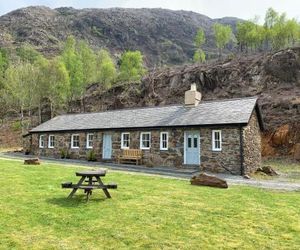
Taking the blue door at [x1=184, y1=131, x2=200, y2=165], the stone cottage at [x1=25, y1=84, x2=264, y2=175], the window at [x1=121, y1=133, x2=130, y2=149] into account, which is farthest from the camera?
Answer: the window at [x1=121, y1=133, x2=130, y2=149]

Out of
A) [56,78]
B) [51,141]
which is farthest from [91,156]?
[56,78]

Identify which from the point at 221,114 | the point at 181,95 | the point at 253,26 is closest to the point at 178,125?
the point at 221,114

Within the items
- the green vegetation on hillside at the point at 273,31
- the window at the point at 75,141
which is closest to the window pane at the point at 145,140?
the window at the point at 75,141

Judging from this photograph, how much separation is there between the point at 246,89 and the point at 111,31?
4259 inches

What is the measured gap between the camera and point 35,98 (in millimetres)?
51656

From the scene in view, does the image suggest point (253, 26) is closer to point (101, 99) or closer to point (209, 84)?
point (209, 84)

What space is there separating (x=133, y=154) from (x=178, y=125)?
4926mm

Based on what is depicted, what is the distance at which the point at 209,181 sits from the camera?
1495 cm

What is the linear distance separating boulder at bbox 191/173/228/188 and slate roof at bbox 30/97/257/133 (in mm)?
7518

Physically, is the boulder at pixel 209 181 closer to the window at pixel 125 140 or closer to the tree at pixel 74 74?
the window at pixel 125 140

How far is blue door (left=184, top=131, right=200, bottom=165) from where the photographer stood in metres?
23.4

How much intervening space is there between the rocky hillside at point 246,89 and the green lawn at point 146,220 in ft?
81.2

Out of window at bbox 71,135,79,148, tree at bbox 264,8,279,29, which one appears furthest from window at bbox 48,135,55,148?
tree at bbox 264,8,279,29

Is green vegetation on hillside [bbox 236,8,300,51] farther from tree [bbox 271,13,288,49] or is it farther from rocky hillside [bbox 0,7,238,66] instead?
A: rocky hillside [bbox 0,7,238,66]
